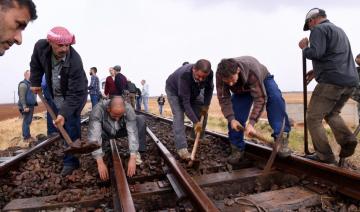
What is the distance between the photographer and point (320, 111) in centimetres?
500

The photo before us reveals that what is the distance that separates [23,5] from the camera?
7.52 feet

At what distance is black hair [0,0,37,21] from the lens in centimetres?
220

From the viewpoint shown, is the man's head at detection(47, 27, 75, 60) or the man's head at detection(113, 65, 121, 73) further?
the man's head at detection(113, 65, 121, 73)

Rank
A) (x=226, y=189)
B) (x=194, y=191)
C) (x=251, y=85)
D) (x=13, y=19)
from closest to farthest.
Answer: (x=13, y=19), (x=194, y=191), (x=226, y=189), (x=251, y=85)

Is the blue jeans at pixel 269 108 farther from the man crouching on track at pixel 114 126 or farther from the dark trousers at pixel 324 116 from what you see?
the man crouching on track at pixel 114 126

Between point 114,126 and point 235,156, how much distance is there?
1798 millimetres

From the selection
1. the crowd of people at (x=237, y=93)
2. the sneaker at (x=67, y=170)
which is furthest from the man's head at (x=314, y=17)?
the sneaker at (x=67, y=170)

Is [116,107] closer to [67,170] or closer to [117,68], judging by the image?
[67,170]

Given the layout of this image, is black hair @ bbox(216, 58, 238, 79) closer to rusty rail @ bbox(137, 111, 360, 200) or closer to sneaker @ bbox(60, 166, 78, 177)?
rusty rail @ bbox(137, 111, 360, 200)

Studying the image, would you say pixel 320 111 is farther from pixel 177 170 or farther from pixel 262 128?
pixel 262 128

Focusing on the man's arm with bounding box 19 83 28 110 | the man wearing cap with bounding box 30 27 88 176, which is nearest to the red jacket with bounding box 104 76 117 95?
the man's arm with bounding box 19 83 28 110

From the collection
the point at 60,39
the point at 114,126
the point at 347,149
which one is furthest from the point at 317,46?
the point at 60,39

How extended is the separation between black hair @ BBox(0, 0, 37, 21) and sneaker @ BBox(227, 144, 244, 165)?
3.39 meters

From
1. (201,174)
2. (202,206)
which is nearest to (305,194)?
(202,206)
